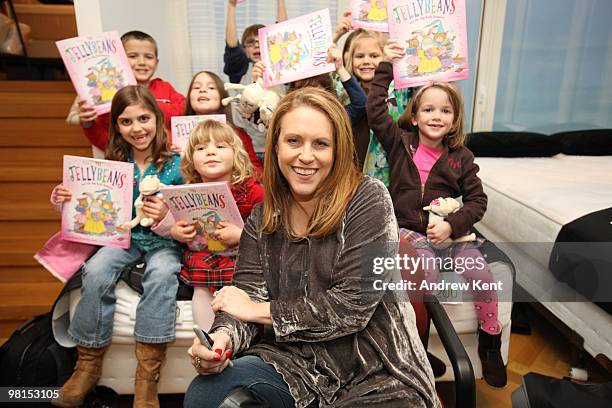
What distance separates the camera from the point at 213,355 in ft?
3.13

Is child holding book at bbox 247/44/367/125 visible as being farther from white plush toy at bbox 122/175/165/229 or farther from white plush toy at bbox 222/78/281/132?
white plush toy at bbox 122/175/165/229

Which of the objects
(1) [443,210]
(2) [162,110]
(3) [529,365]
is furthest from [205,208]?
(3) [529,365]

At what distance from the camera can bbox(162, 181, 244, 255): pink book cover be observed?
55.8 inches

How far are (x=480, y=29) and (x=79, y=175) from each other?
2.82 meters

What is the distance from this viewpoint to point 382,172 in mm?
1927

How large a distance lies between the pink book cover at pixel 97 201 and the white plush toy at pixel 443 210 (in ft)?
3.74

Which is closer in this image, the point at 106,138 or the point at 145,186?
the point at 145,186

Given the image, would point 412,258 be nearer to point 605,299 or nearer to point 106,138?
point 605,299

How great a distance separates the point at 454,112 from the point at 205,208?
40.1 inches

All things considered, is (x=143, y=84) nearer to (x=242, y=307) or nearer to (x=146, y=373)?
(x=146, y=373)

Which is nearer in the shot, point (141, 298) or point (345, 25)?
point (141, 298)

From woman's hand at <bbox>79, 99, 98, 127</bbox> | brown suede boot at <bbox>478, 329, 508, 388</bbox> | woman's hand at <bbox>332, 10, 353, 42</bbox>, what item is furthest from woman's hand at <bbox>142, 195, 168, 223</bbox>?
brown suede boot at <bbox>478, 329, 508, 388</bbox>

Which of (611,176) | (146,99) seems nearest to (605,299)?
(611,176)
